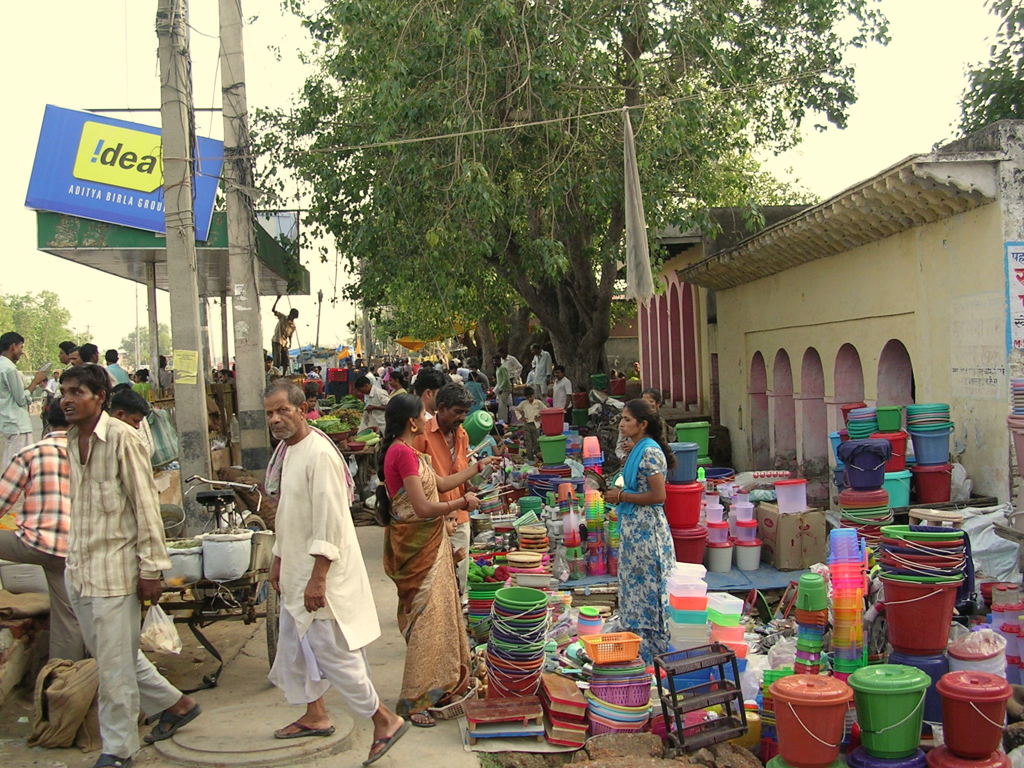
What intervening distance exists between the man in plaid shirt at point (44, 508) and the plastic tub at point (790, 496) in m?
6.20

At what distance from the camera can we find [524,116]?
13.1 meters

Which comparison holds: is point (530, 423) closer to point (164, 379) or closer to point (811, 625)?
point (164, 379)

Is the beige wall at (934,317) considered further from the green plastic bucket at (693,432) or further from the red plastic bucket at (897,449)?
the green plastic bucket at (693,432)

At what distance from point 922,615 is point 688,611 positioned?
1.42 metres

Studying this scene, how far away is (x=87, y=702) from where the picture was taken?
206 inches

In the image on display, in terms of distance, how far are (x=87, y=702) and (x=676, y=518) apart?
5030 millimetres

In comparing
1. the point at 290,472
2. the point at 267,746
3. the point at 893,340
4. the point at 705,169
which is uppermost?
the point at 705,169

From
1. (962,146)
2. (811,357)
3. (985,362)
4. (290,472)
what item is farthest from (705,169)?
(290,472)

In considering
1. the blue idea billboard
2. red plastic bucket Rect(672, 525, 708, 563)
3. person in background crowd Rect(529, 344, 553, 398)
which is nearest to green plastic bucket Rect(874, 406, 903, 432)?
red plastic bucket Rect(672, 525, 708, 563)

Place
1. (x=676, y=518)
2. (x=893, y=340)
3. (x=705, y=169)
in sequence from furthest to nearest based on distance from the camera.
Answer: (x=705, y=169) < (x=893, y=340) < (x=676, y=518)

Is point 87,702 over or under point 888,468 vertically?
under

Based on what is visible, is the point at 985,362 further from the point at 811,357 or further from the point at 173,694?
the point at 173,694

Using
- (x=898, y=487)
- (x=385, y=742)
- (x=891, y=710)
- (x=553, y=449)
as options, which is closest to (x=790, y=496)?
(x=898, y=487)

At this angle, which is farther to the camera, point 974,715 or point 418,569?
point 418,569
